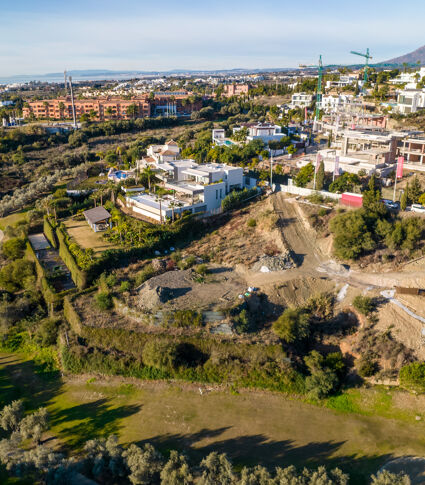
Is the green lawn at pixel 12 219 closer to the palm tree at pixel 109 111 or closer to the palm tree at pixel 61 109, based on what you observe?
the palm tree at pixel 109 111

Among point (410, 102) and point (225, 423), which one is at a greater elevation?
point (410, 102)

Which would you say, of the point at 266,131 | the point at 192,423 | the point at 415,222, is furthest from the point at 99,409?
the point at 266,131

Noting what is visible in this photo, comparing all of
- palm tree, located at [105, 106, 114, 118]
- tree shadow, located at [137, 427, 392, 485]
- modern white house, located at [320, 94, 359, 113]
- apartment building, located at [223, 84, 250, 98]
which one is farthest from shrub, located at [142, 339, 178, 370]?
apartment building, located at [223, 84, 250, 98]

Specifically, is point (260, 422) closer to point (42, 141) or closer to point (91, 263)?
point (91, 263)

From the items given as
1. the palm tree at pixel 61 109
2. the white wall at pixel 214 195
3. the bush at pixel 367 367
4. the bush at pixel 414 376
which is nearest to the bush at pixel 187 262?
the white wall at pixel 214 195

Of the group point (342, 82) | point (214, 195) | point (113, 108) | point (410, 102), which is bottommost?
point (214, 195)

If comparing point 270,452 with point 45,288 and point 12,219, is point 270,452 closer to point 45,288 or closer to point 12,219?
point 45,288

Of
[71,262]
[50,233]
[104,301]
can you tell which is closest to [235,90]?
[50,233]
